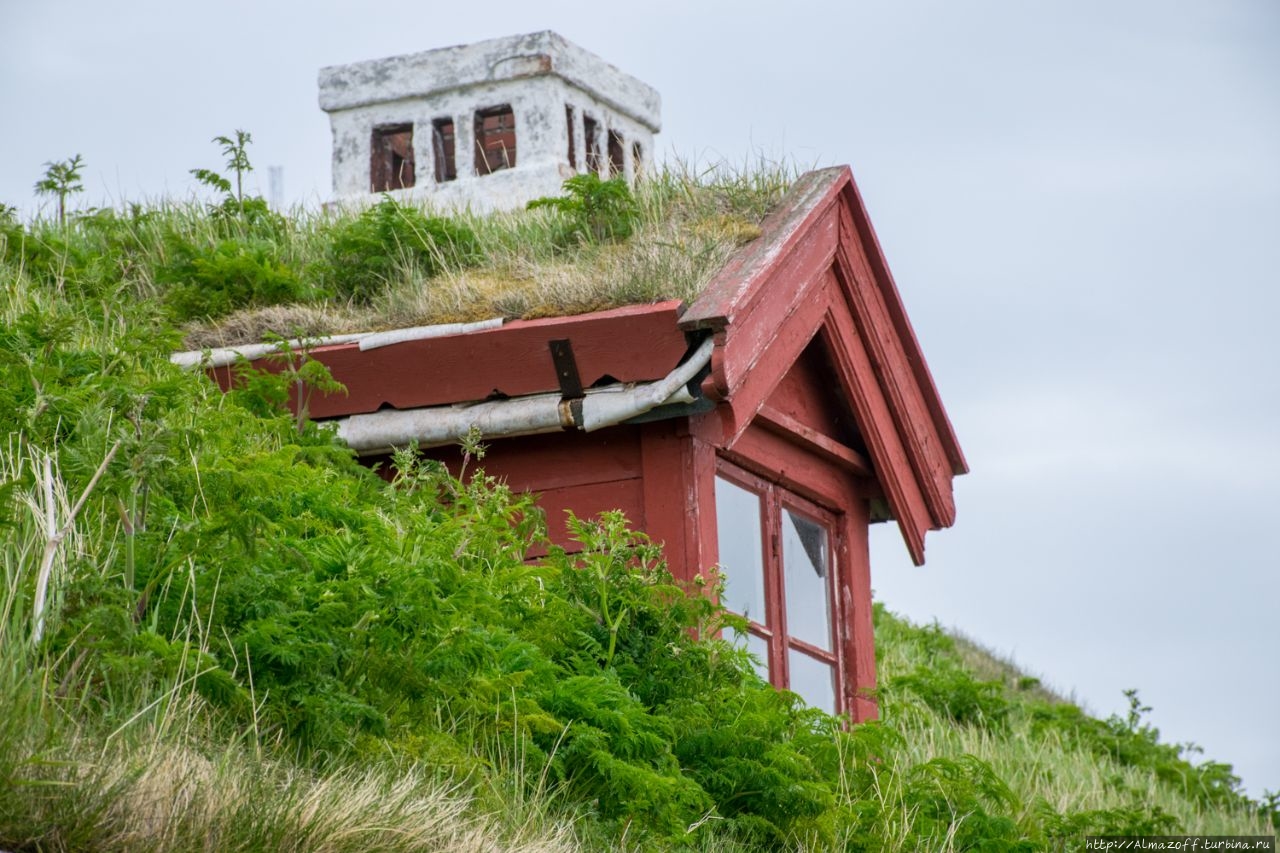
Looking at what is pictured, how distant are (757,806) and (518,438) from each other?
250 centimetres

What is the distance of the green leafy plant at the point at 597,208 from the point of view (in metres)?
8.66

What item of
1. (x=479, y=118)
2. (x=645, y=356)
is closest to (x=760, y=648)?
(x=645, y=356)

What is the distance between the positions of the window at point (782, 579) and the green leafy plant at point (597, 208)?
1.60m

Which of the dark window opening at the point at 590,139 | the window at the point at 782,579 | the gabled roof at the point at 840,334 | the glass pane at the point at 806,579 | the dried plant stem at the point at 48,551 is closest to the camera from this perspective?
the dried plant stem at the point at 48,551

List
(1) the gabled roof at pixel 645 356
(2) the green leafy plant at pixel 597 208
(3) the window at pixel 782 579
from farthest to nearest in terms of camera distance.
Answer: (2) the green leafy plant at pixel 597 208 → (3) the window at pixel 782 579 → (1) the gabled roof at pixel 645 356

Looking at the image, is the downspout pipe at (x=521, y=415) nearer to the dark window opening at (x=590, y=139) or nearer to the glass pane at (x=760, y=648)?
the glass pane at (x=760, y=648)

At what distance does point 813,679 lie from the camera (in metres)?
8.34

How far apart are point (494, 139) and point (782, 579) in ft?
22.8

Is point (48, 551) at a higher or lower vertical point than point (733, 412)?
lower

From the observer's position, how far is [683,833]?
16.3 ft

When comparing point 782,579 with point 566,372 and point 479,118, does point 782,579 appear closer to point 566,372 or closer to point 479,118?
point 566,372

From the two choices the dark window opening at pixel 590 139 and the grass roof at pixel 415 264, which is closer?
the grass roof at pixel 415 264

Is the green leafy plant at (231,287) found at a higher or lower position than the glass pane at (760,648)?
higher

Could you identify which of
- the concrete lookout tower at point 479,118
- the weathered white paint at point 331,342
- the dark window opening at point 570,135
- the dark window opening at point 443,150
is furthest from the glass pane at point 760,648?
the dark window opening at point 443,150
